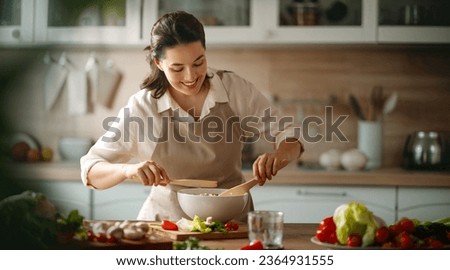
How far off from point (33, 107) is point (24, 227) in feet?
5.79

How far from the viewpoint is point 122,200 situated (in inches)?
109

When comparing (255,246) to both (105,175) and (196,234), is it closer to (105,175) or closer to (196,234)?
(196,234)

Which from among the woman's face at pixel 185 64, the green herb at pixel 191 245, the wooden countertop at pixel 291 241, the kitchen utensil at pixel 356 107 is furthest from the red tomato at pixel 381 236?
the kitchen utensil at pixel 356 107

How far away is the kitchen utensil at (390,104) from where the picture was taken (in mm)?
2971

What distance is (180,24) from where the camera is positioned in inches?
72.0

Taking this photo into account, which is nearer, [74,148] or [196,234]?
[196,234]

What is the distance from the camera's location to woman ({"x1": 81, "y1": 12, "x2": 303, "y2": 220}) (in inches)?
72.2

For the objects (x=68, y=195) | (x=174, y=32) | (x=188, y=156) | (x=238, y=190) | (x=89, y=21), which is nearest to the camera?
(x=238, y=190)

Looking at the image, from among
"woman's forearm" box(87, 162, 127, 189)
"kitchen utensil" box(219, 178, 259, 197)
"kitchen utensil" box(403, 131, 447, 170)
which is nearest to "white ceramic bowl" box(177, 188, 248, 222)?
"kitchen utensil" box(219, 178, 259, 197)

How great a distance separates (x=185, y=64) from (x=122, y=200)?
1080 mm

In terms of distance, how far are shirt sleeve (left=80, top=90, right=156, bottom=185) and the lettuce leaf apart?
666mm

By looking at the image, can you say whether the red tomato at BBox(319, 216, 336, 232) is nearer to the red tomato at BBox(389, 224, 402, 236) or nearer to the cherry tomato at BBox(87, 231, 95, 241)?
the red tomato at BBox(389, 224, 402, 236)

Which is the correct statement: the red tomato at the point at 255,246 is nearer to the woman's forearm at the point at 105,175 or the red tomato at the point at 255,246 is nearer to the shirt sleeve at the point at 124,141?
the woman's forearm at the point at 105,175

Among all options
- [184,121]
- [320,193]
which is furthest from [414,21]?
[184,121]
